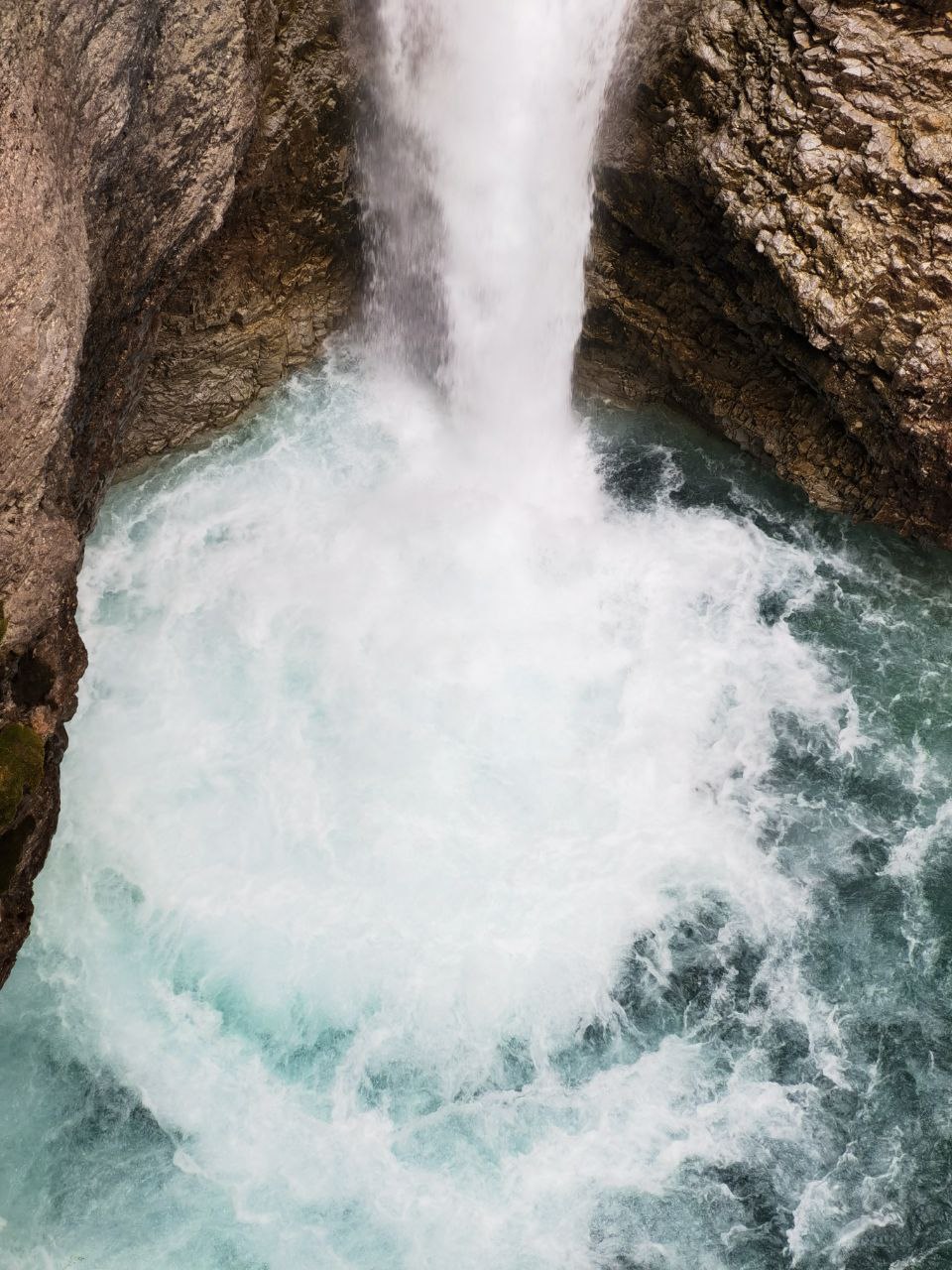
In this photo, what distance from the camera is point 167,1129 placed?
15555mm

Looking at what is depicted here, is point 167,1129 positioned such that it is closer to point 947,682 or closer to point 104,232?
point 104,232

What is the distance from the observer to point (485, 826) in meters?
18.3

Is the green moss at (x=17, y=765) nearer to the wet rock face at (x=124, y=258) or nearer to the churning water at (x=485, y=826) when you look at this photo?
the wet rock face at (x=124, y=258)

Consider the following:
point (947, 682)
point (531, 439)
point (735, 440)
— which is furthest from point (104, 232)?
point (947, 682)

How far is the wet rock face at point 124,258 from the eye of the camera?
48.2ft

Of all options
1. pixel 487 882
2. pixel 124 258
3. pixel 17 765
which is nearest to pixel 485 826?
pixel 487 882

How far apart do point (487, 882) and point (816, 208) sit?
12.6 m

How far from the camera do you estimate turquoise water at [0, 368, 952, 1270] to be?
1514cm

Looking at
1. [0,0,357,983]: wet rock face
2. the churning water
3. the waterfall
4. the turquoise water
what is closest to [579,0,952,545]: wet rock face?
the waterfall

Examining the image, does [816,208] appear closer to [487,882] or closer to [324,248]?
[324,248]

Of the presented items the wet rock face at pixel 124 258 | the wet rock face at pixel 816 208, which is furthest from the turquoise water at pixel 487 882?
the wet rock face at pixel 124 258

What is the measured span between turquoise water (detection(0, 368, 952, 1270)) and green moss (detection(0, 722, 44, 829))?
132 inches

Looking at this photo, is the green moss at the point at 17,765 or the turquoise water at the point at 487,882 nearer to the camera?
the green moss at the point at 17,765

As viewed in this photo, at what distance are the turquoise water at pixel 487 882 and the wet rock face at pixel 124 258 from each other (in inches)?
94.1
